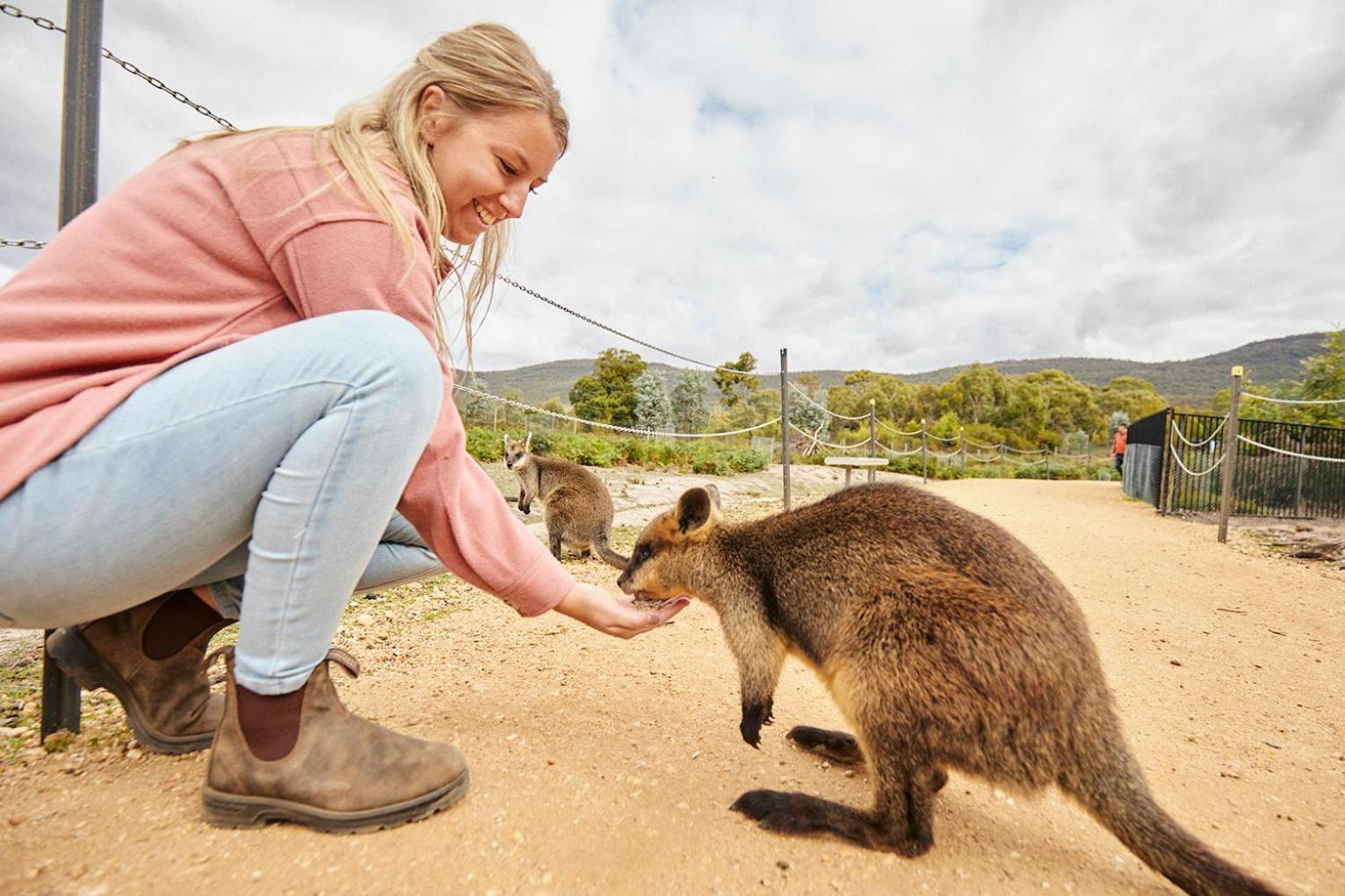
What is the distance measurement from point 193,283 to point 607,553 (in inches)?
181

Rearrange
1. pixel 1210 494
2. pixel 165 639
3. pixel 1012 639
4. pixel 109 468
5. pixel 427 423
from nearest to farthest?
pixel 109 468 < pixel 427 423 < pixel 1012 639 < pixel 165 639 < pixel 1210 494

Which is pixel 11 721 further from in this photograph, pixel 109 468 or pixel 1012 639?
pixel 1012 639

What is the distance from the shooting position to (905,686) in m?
1.70

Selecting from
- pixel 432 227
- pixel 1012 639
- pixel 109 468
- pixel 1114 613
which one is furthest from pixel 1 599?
pixel 1114 613

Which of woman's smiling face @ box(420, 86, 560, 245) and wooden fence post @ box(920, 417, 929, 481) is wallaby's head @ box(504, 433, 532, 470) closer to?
woman's smiling face @ box(420, 86, 560, 245)

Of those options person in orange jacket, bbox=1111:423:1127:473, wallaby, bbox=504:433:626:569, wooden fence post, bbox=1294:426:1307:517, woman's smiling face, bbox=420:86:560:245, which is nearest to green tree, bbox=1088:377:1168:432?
person in orange jacket, bbox=1111:423:1127:473

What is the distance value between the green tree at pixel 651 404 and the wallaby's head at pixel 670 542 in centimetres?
1438

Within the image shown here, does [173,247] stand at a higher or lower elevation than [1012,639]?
higher

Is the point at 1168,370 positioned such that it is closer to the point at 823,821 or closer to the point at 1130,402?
the point at 1130,402

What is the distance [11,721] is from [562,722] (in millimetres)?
1755

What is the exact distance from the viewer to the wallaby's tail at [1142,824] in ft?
4.71

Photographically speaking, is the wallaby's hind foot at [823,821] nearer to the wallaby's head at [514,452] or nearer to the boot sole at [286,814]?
the boot sole at [286,814]

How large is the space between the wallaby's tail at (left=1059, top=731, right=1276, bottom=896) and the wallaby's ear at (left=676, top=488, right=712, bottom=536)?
56.7 inches

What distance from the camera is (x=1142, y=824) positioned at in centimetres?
154
